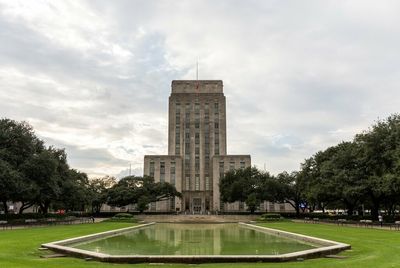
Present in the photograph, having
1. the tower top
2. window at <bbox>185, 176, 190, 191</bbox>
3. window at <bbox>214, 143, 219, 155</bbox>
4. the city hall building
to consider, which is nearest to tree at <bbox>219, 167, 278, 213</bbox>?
the city hall building

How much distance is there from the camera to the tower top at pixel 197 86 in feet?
443

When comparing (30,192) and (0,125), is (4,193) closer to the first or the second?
(30,192)

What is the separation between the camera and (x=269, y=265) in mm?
15656

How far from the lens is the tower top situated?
135 m

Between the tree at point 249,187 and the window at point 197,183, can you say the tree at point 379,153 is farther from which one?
the window at point 197,183

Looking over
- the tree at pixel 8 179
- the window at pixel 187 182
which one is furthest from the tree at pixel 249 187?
the tree at pixel 8 179

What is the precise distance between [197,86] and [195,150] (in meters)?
20.7

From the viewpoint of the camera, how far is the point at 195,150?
5123 inches

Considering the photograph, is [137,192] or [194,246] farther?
[137,192]

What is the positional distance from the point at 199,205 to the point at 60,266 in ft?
356

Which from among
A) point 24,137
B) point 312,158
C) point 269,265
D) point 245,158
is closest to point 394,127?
point 312,158

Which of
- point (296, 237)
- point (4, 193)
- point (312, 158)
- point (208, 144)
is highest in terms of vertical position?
point (208, 144)

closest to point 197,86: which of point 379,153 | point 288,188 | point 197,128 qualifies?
point 197,128

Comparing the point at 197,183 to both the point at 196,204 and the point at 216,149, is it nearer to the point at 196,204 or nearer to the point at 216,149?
the point at 196,204
